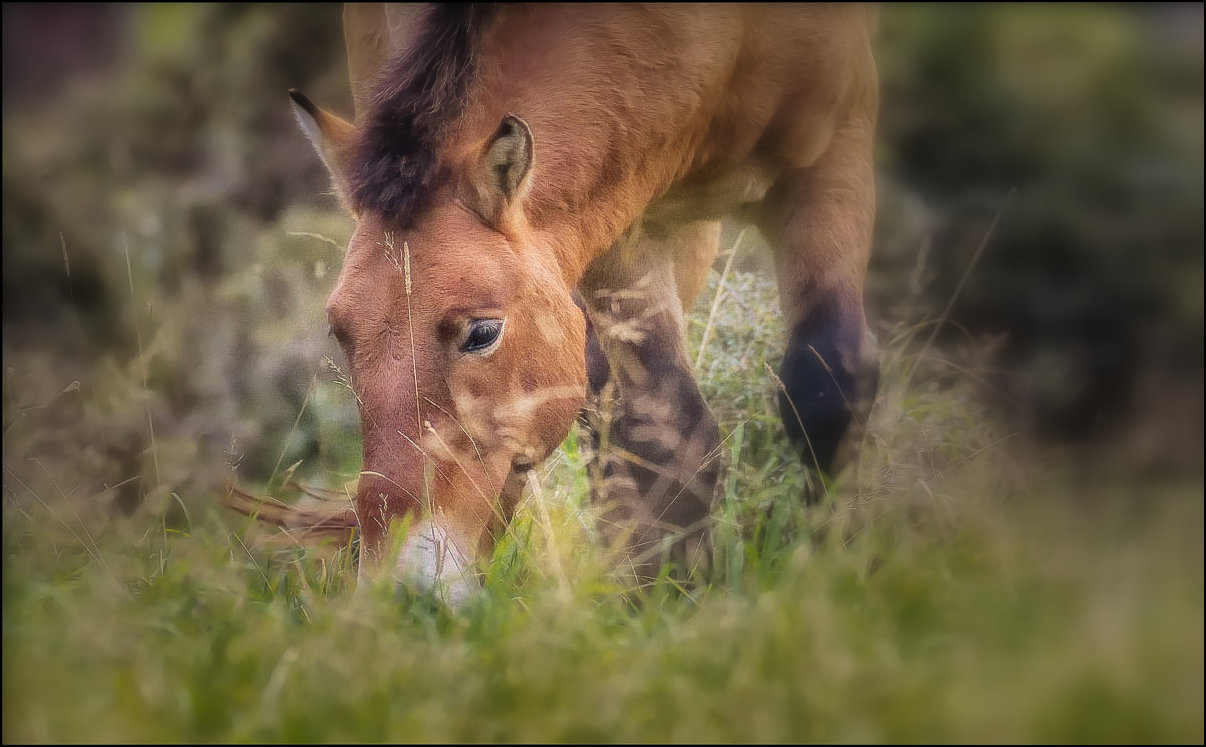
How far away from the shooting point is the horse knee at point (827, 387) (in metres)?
3.09

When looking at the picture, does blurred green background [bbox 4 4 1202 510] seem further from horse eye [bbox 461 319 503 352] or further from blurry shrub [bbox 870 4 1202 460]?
horse eye [bbox 461 319 503 352]

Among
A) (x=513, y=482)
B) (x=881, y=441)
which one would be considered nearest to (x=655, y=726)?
(x=513, y=482)

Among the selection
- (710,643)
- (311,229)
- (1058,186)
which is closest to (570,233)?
(710,643)

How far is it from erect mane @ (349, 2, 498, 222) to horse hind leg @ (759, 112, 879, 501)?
3.90ft

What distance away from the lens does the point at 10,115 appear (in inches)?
122

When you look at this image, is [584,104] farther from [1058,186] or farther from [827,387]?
[1058,186]

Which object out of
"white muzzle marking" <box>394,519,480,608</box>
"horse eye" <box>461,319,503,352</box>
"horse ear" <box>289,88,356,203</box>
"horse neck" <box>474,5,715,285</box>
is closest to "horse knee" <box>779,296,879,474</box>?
"horse neck" <box>474,5,715,285</box>

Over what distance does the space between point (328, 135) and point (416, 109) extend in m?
0.28

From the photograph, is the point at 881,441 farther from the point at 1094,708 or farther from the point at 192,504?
the point at 192,504

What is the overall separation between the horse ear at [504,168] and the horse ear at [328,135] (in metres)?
0.38

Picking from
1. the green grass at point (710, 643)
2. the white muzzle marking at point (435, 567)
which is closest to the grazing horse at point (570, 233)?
the white muzzle marking at point (435, 567)

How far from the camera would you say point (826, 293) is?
324cm

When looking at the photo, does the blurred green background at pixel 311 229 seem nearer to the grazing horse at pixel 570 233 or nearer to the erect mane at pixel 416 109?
the grazing horse at pixel 570 233

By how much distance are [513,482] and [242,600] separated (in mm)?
806
